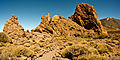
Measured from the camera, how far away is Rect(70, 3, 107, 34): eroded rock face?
33.0 metres

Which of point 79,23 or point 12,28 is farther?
point 79,23

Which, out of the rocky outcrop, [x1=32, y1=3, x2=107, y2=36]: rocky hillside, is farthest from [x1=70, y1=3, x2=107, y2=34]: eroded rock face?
the rocky outcrop

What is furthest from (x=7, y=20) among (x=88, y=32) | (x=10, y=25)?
(x=88, y=32)

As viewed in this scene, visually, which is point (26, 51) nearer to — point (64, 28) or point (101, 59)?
point (101, 59)

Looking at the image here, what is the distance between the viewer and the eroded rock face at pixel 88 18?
1298 inches

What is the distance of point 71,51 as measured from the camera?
5824mm

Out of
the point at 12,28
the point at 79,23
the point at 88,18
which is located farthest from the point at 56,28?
the point at 88,18

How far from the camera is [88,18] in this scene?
3500 cm

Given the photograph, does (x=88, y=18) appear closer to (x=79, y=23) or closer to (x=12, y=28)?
(x=79, y=23)

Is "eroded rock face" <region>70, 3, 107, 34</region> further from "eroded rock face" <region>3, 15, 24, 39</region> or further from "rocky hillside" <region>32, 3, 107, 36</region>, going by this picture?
"eroded rock face" <region>3, 15, 24, 39</region>

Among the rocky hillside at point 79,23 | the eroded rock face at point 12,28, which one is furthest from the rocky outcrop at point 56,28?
the eroded rock face at point 12,28

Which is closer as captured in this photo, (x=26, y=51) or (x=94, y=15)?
(x=26, y=51)

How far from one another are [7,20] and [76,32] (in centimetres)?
2680

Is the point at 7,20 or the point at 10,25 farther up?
the point at 7,20
